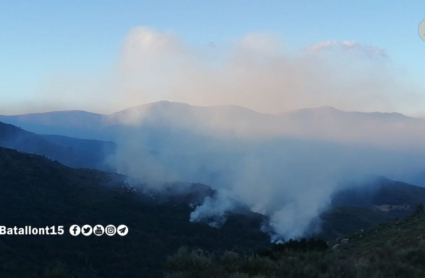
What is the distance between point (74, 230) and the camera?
44844 mm

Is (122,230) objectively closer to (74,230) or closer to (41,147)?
(74,230)

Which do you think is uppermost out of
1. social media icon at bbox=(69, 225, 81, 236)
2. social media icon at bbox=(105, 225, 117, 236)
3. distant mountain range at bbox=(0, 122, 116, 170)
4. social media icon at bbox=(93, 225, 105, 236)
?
distant mountain range at bbox=(0, 122, 116, 170)

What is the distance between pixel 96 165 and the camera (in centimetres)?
12675

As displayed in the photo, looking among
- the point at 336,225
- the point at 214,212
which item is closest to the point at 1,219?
the point at 214,212

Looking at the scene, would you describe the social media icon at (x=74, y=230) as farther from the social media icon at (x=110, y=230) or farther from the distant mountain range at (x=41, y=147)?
the distant mountain range at (x=41, y=147)

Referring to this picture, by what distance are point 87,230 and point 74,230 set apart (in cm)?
171

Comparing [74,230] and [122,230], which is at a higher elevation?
[74,230]

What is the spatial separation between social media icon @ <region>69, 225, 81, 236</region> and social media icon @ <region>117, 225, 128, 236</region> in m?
4.24

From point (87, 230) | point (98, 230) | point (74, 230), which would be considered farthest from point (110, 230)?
point (74, 230)

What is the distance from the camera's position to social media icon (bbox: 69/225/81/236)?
43.7m

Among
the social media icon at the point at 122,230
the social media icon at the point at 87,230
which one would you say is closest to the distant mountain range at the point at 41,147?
the social media icon at the point at 87,230

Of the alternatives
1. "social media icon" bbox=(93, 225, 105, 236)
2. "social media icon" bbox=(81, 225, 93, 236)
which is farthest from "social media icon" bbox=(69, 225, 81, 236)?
"social media icon" bbox=(93, 225, 105, 236)

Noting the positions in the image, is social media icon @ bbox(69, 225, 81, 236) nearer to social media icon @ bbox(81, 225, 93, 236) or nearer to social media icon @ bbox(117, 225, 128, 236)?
social media icon @ bbox(81, 225, 93, 236)

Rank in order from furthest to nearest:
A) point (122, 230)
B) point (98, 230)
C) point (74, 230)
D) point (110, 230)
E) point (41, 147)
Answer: point (41, 147) → point (110, 230) → point (98, 230) → point (122, 230) → point (74, 230)
